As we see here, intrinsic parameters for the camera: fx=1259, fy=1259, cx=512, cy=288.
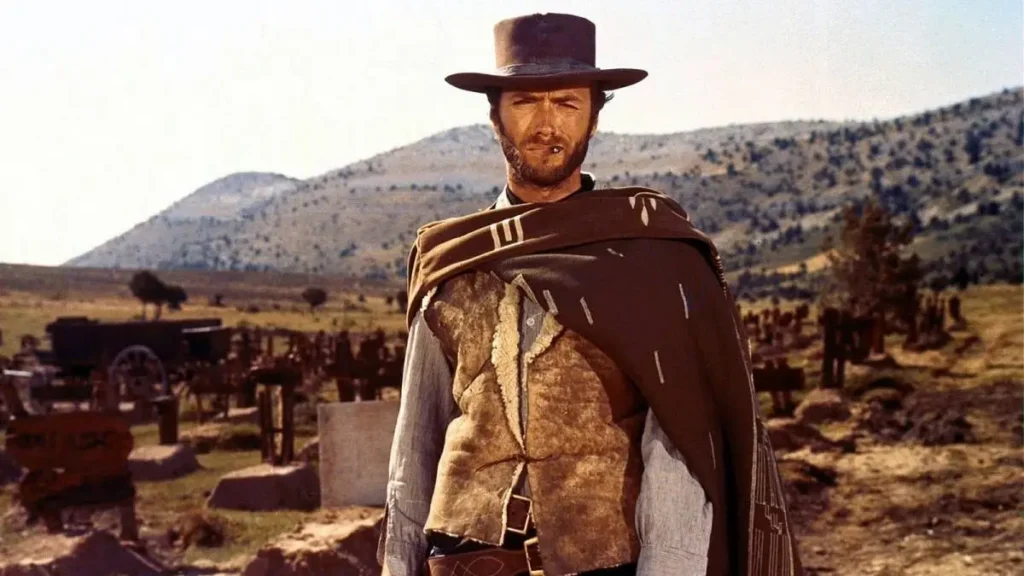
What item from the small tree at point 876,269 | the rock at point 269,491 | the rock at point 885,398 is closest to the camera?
the rock at point 269,491

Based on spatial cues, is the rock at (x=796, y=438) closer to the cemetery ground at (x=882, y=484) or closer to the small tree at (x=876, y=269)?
the cemetery ground at (x=882, y=484)

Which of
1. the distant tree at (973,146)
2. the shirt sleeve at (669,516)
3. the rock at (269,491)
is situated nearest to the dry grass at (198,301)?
the rock at (269,491)

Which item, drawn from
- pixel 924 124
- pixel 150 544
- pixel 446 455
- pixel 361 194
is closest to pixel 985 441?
pixel 150 544

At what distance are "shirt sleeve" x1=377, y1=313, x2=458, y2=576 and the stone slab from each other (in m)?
6.12

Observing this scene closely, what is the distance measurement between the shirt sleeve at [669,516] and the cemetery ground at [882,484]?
631cm

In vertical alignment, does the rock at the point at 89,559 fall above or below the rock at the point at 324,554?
below

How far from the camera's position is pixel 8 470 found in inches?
589

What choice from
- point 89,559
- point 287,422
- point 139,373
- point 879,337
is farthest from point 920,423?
point 139,373

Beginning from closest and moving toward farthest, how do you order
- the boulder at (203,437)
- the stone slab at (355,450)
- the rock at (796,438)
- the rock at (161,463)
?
the stone slab at (355,450)
the rock at (796,438)
the rock at (161,463)
the boulder at (203,437)

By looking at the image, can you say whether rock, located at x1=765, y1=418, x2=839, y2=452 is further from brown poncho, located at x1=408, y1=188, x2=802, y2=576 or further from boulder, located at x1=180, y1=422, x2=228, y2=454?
brown poncho, located at x1=408, y1=188, x2=802, y2=576

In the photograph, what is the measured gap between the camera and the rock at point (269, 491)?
39.0 ft

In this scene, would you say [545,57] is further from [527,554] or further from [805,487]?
[805,487]

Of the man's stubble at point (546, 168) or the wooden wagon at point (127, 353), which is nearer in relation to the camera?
the man's stubble at point (546, 168)

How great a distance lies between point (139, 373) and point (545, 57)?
2314 cm
